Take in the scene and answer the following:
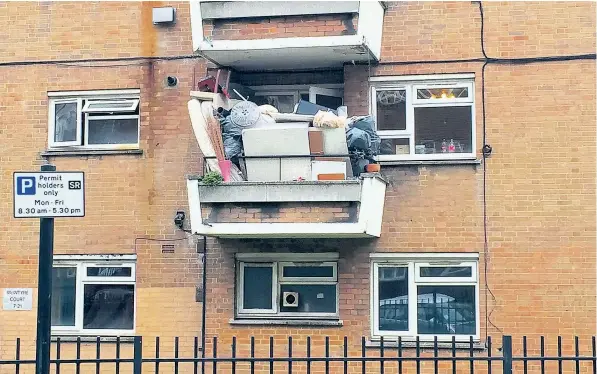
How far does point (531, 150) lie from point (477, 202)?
964 mm

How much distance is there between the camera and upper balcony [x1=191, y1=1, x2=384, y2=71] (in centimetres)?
1162

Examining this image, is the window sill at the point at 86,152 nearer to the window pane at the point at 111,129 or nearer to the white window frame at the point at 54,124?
the white window frame at the point at 54,124

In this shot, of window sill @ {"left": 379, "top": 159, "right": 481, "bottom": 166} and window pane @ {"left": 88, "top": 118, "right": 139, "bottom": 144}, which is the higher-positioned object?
Result: window pane @ {"left": 88, "top": 118, "right": 139, "bottom": 144}

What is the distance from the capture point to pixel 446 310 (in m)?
12.3

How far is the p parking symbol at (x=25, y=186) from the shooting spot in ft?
25.4

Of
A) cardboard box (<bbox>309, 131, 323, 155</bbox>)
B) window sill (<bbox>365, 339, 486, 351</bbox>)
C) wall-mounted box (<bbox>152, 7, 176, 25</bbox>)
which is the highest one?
wall-mounted box (<bbox>152, 7, 176, 25</bbox>)

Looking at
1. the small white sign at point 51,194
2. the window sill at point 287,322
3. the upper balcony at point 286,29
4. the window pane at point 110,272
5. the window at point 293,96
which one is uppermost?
the upper balcony at point 286,29

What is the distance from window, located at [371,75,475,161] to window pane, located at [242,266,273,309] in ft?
7.28

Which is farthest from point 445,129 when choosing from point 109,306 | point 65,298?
point 65,298

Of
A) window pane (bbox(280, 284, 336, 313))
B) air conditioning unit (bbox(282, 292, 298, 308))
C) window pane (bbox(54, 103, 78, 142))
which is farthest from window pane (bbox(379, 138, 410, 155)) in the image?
window pane (bbox(54, 103, 78, 142))

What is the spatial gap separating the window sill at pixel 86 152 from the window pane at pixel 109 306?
5.98 ft

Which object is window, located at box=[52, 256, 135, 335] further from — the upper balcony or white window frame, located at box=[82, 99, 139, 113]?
the upper balcony

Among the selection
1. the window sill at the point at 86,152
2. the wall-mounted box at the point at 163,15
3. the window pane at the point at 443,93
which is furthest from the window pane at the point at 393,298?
the wall-mounted box at the point at 163,15

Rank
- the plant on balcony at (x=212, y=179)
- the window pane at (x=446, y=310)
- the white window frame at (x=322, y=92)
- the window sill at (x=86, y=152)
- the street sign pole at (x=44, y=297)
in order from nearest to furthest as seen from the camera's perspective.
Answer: the street sign pole at (x=44, y=297)
the plant on balcony at (x=212, y=179)
the window pane at (x=446, y=310)
the white window frame at (x=322, y=92)
the window sill at (x=86, y=152)
